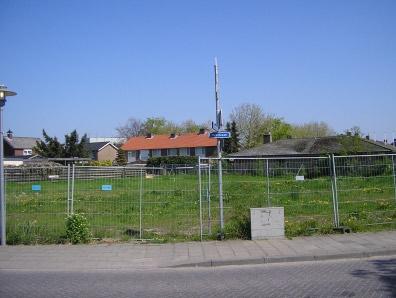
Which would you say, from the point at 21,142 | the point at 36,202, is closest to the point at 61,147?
the point at 21,142

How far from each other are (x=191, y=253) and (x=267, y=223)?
240 centimetres

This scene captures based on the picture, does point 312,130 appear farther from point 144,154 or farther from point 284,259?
point 284,259

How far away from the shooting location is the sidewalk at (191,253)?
383 inches

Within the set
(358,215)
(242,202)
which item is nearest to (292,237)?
(242,202)

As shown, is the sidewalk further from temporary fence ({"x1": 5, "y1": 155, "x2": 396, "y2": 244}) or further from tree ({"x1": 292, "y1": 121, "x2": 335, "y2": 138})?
tree ({"x1": 292, "y1": 121, "x2": 335, "y2": 138})

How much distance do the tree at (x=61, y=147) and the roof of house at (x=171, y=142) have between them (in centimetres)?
2239

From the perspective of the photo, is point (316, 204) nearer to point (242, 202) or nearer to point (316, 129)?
point (242, 202)

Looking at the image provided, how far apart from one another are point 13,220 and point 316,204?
27.2 ft

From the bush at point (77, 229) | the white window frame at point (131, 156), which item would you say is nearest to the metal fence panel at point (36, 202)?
the bush at point (77, 229)

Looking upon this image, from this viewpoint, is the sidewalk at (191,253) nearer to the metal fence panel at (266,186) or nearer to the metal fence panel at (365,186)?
the metal fence panel at (266,186)

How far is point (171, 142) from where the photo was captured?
8950 cm

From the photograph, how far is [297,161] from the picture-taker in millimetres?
12672

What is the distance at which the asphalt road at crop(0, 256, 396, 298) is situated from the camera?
729 cm

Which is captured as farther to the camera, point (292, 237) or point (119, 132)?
point (119, 132)
